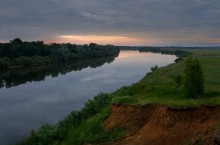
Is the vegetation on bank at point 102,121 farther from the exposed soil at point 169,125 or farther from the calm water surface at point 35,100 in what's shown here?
the calm water surface at point 35,100

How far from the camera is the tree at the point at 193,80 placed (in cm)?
2009

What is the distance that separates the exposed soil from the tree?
2.07 m

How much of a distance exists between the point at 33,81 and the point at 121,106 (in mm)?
49241

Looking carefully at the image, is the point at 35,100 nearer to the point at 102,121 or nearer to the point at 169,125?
the point at 102,121

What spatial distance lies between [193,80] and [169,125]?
11.5ft

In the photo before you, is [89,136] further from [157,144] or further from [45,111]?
[45,111]

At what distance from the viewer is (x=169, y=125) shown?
18.1 metres

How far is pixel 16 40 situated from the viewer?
117938 millimetres

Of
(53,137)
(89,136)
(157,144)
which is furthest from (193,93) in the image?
(53,137)

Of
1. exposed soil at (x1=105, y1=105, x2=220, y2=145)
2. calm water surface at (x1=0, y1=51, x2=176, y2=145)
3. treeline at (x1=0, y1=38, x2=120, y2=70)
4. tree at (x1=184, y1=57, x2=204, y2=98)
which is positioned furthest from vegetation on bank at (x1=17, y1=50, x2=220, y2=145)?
treeline at (x1=0, y1=38, x2=120, y2=70)

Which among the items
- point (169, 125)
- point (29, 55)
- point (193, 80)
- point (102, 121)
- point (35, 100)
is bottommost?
point (35, 100)

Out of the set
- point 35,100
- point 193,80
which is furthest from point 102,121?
point 35,100

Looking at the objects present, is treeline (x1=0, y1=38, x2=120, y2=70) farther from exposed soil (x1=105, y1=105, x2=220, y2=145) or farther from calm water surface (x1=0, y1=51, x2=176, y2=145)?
exposed soil (x1=105, y1=105, x2=220, y2=145)

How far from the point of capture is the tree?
2009cm
